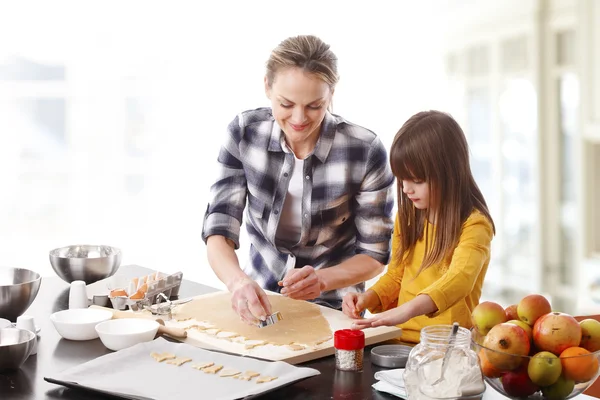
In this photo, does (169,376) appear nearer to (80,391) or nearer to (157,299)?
(80,391)

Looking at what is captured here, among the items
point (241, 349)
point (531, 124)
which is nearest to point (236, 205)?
point (241, 349)

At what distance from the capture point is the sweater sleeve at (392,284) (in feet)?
7.14

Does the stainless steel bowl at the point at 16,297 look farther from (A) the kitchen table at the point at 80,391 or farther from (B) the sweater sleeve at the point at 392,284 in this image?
(B) the sweater sleeve at the point at 392,284

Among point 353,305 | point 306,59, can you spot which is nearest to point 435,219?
point 353,305

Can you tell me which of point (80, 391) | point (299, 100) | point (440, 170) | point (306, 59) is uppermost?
point (306, 59)

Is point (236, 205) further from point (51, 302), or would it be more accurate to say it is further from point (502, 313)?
point (502, 313)

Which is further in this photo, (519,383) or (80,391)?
(80,391)

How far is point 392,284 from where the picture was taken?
2195 mm

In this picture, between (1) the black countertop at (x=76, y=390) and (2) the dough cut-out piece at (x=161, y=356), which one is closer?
(1) the black countertop at (x=76, y=390)

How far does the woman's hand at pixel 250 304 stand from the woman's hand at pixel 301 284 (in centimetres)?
→ 10

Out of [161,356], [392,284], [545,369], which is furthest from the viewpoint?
[392,284]

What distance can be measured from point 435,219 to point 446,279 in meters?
0.27

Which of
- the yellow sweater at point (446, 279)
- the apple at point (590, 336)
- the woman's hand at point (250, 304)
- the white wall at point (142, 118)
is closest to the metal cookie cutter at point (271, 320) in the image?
the woman's hand at point (250, 304)

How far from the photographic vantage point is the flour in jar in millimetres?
1303
